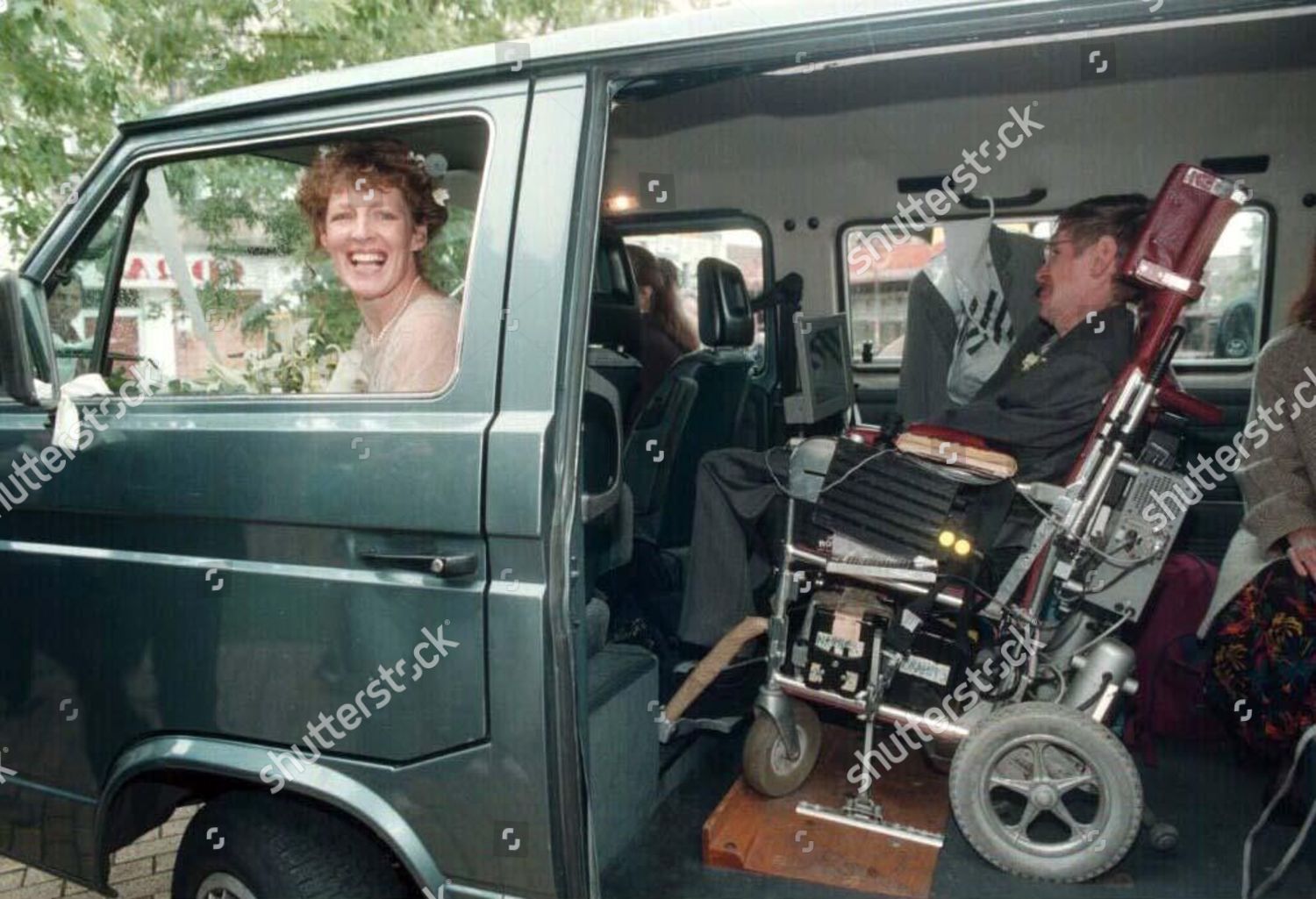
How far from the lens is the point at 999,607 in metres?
2.94

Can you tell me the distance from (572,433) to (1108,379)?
1690mm

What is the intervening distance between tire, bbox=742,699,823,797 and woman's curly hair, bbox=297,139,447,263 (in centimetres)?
161

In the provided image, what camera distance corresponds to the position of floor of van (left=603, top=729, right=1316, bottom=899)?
8.14 feet

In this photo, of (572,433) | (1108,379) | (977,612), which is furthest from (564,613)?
(1108,379)

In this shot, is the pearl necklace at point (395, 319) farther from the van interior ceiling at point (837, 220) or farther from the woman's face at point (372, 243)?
the van interior ceiling at point (837, 220)

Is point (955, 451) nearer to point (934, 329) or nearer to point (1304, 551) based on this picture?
point (1304, 551)

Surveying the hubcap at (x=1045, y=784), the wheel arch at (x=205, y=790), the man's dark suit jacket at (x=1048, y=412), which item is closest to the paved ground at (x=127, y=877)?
the wheel arch at (x=205, y=790)

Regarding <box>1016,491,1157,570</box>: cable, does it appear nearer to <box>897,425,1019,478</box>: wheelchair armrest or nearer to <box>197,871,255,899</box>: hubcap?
<box>897,425,1019,478</box>: wheelchair armrest

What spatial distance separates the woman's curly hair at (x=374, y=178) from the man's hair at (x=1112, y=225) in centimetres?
199

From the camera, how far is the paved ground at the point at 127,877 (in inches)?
142

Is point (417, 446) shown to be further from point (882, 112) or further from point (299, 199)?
point (882, 112)

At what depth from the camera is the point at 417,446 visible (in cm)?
207

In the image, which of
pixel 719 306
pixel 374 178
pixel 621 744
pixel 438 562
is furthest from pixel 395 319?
pixel 719 306

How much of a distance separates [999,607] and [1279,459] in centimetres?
82
